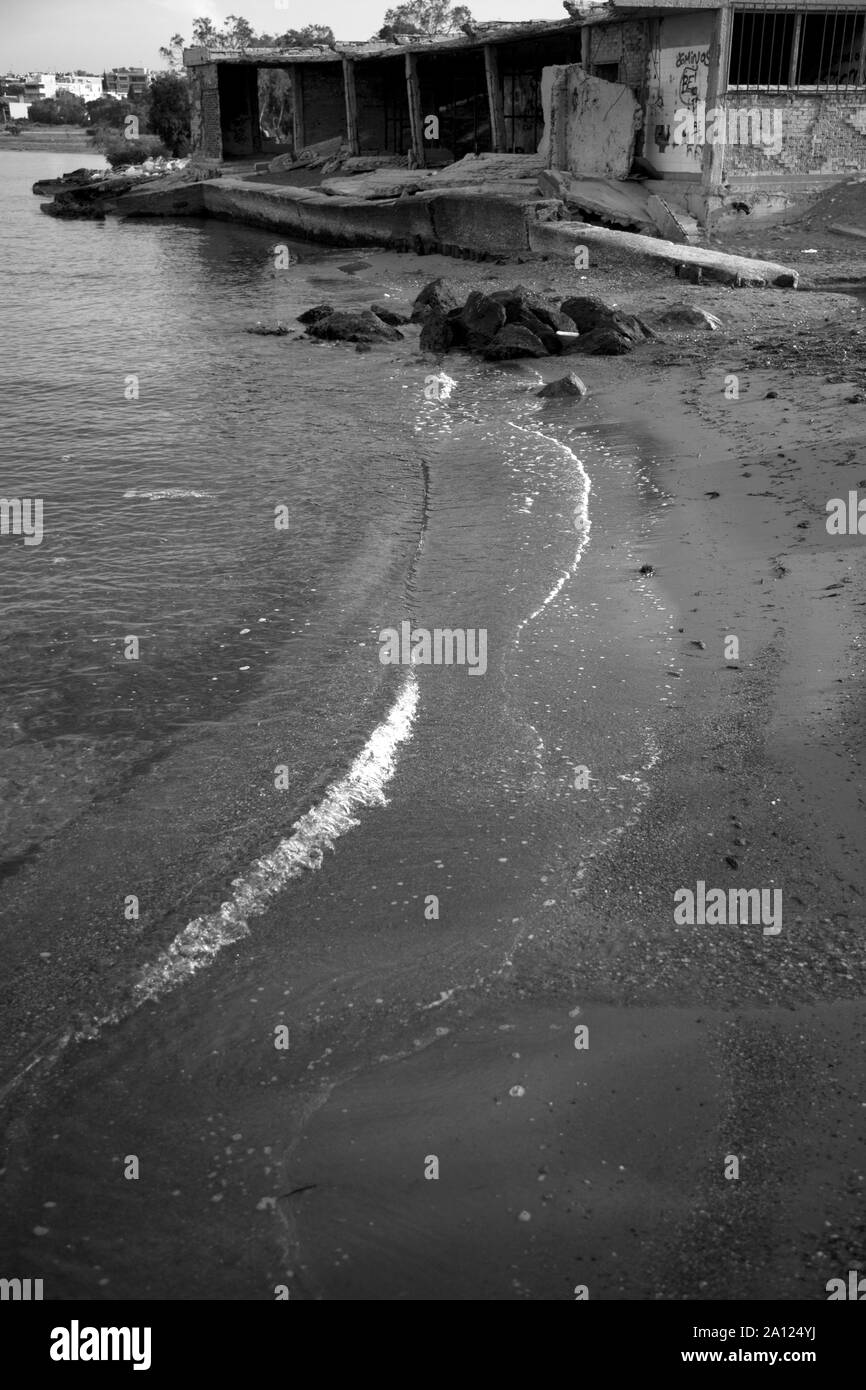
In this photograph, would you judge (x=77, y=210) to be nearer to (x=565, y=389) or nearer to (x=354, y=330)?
(x=354, y=330)

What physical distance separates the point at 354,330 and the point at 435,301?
5.32 ft

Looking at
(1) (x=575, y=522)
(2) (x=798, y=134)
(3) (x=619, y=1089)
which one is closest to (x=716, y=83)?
(2) (x=798, y=134)

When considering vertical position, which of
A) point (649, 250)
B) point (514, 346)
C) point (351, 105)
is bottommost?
point (514, 346)

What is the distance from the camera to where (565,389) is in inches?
618

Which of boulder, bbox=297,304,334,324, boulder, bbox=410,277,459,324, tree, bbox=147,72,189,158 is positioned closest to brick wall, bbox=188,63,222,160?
tree, bbox=147,72,189,158

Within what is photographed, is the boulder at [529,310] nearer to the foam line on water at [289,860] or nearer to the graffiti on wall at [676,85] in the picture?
the graffiti on wall at [676,85]

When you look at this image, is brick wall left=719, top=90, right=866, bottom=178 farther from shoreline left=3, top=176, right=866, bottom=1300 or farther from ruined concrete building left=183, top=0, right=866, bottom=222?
shoreline left=3, top=176, right=866, bottom=1300

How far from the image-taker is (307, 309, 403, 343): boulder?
20.4m

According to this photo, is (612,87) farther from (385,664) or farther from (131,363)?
(385,664)

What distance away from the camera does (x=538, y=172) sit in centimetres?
2923

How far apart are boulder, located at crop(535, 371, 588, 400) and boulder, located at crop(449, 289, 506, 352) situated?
3196 mm

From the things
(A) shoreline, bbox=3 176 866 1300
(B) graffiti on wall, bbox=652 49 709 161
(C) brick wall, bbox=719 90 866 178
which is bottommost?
(A) shoreline, bbox=3 176 866 1300

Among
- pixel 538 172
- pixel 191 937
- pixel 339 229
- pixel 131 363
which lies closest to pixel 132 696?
pixel 191 937

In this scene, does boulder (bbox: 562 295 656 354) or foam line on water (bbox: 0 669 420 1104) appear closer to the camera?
foam line on water (bbox: 0 669 420 1104)
